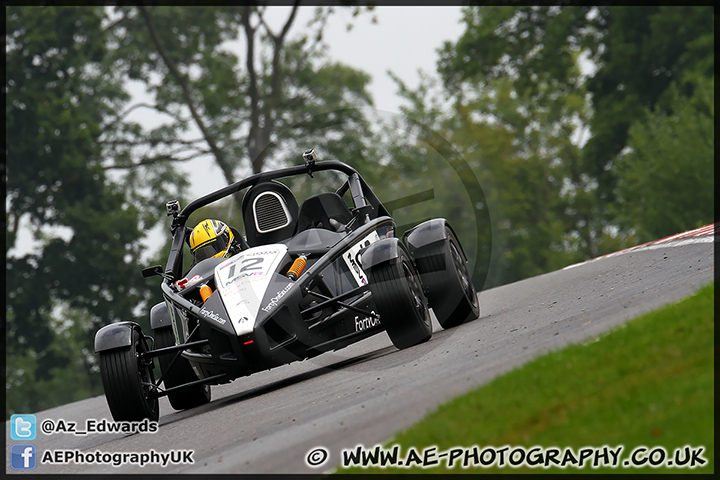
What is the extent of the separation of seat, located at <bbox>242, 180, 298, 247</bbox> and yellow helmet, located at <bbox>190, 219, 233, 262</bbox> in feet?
1.06

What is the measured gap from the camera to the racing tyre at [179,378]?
11094mm

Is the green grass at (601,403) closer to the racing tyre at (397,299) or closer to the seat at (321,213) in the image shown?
the racing tyre at (397,299)

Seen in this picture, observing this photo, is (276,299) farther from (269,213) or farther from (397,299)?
(269,213)

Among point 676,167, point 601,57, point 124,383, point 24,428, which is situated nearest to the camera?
point 124,383

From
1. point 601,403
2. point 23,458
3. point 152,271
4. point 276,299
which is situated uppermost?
point 152,271

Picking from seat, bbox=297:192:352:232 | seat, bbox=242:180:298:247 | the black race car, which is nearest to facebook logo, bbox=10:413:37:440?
the black race car

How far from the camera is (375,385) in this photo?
8133 millimetres

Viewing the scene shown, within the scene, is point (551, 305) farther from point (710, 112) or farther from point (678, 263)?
point (710, 112)

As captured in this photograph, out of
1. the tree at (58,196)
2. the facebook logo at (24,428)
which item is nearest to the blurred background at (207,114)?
the tree at (58,196)

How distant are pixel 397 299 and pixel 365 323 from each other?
0.48 meters

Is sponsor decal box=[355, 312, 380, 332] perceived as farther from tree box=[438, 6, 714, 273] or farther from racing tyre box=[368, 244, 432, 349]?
tree box=[438, 6, 714, 273]

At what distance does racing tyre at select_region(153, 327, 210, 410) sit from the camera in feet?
36.4

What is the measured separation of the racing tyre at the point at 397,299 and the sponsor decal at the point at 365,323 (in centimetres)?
18

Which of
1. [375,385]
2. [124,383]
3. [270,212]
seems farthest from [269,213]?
[375,385]
